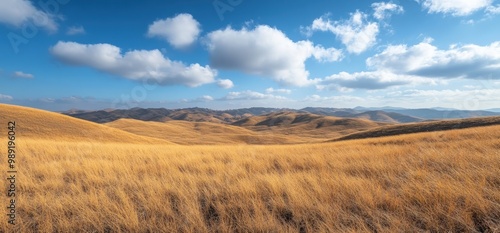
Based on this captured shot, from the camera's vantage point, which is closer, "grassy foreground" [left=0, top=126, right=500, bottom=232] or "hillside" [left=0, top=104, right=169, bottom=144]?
"grassy foreground" [left=0, top=126, right=500, bottom=232]

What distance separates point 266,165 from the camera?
8.60 metres

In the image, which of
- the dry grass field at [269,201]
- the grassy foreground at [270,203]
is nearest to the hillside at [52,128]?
the dry grass field at [269,201]

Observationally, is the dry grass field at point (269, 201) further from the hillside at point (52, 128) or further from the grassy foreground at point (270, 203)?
the hillside at point (52, 128)

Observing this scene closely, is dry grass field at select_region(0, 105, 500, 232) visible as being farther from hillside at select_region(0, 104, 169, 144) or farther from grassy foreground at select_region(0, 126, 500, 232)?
hillside at select_region(0, 104, 169, 144)

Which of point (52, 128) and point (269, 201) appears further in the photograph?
point (52, 128)

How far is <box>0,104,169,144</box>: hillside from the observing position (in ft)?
90.1

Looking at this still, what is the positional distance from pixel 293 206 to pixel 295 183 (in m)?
1.28

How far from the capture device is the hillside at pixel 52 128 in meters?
27.5

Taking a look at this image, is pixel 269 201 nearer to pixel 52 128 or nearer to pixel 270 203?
pixel 270 203

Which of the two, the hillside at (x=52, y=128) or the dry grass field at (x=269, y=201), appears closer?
the dry grass field at (x=269, y=201)

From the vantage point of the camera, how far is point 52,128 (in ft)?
98.1

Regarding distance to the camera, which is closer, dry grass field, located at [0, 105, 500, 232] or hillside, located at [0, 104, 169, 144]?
dry grass field, located at [0, 105, 500, 232]

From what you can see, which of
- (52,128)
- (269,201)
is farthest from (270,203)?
(52,128)

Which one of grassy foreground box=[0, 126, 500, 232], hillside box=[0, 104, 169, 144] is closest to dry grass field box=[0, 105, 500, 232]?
grassy foreground box=[0, 126, 500, 232]
